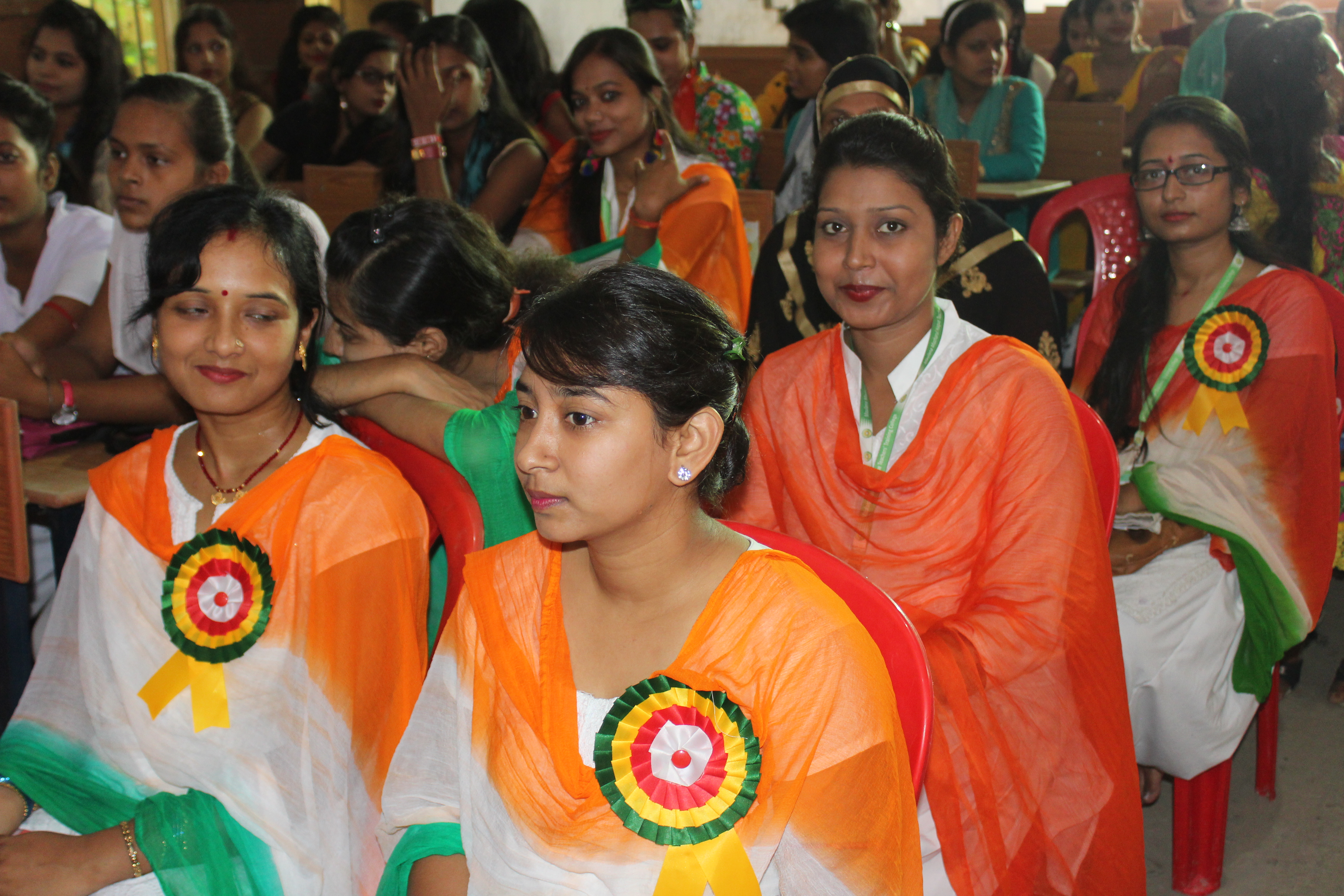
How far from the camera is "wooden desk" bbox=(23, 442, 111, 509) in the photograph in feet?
6.41

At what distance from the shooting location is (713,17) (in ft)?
31.1

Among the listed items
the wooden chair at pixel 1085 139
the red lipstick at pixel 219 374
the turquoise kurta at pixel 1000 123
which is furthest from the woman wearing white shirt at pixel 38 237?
the wooden chair at pixel 1085 139

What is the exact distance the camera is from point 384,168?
12.7 feet

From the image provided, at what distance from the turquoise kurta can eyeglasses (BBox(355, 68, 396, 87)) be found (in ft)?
7.53

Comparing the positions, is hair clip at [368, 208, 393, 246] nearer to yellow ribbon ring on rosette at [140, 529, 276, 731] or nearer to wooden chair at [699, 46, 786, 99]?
yellow ribbon ring on rosette at [140, 529, 276, 731]

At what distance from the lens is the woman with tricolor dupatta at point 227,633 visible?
4.56 feet

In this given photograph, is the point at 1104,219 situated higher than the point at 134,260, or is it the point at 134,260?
the point at 1104,219

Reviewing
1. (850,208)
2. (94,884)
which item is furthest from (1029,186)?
(94,884)

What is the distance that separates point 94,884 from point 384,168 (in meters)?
3.01

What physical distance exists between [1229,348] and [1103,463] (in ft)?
2.30

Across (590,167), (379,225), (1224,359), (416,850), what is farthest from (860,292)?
(590,167)

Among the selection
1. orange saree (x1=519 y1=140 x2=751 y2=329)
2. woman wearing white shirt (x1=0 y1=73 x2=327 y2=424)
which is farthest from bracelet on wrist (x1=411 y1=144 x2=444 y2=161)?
woman wearing white shirt (x1=0 y1=73 x2=327 y2=424)

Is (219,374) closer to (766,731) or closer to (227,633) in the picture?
(227,633)

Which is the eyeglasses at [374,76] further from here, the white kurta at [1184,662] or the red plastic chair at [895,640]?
the red plastic chair at [895,640]
